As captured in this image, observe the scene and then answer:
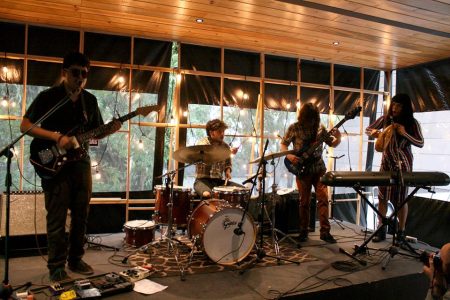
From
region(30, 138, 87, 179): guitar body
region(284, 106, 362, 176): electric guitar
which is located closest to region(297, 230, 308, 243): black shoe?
region(284, 106, 362, 176): electric guitar

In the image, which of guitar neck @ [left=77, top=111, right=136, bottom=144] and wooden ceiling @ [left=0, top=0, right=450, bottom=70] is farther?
wooden ceiling @ [left=0, top=0, right=450, bottom=70]

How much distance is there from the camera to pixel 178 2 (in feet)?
12.7

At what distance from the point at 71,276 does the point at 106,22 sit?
3.09 m

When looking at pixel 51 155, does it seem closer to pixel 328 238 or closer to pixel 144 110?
pixel 144 110

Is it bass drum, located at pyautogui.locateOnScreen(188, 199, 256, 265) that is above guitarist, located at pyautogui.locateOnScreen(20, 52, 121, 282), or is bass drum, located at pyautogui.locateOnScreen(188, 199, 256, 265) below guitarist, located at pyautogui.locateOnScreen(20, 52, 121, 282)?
below

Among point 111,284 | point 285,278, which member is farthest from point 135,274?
point 285,278

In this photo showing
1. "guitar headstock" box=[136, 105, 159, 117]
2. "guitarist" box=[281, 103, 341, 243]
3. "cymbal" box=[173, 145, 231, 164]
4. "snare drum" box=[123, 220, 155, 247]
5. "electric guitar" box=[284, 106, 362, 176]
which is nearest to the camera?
"guitar headstock" box=[136, 105, 159, 117]

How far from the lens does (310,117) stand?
458 centimetres

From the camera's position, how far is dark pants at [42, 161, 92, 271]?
3084 millimetres

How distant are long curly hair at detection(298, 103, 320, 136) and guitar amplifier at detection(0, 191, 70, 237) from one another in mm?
3213

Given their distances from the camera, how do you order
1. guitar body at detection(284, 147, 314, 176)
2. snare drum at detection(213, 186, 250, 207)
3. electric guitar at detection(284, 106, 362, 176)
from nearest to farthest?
snare drum at detection(213, 186, 250, 207), electric guitar at detection(284, 106, 362, 176), guitar body at detection(284, 147, 314, 176)

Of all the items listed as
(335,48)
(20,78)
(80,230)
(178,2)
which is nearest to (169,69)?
(178,2)

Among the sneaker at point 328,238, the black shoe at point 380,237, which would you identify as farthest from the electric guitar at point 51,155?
the black shoe at point 380,237

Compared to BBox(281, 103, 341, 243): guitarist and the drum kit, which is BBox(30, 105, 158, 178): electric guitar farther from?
BBox(281, 103, 341, 243): guitarist
